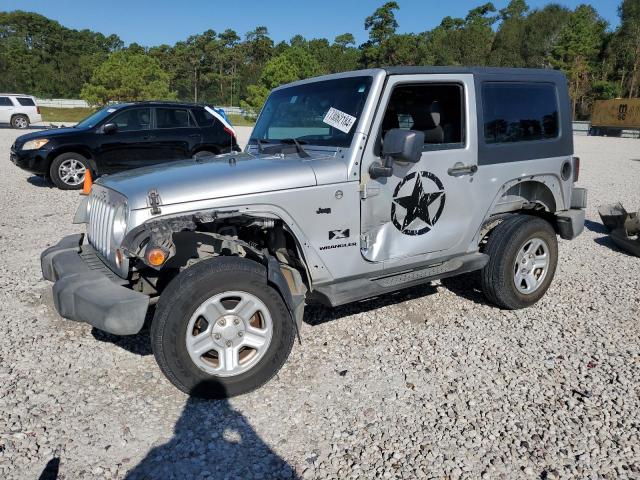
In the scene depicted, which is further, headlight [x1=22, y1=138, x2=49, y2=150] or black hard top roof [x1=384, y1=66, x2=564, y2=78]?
headlight [x1=22, y1=138, x2=49, y2=150]

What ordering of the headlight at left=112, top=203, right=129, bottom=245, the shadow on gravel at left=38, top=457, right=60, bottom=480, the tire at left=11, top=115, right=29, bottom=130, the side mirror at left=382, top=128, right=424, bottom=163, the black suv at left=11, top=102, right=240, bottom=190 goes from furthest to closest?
the tire at left=11, top=115, right=29, bottom=130 → the black suv at left=11, top=102, right=240, bottom=190 → the side mirror at left=382, top=128, right=424, bottom=163 → the headlight at left=112, top=203, right=129, bottom=245 → the shadow on gravel at left=38, top=457, right=60, bottom=480

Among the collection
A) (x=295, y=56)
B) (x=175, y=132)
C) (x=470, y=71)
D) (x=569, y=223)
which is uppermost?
(x=295, y=56)

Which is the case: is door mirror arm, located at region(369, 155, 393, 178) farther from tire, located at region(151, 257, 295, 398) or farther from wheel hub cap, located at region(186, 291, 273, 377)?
wheel hub cap, located at region(186, 291, 273, 377)

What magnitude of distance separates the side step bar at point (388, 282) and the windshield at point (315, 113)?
3.44ft

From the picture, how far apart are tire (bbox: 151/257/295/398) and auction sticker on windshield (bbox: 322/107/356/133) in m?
1.23

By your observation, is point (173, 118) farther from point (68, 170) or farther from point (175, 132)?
point (68, 170)

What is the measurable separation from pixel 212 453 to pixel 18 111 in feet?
102

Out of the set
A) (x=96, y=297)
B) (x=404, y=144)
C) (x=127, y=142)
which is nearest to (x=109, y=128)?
(x=127, y=142)

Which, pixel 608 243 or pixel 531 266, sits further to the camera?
pixel 608 243

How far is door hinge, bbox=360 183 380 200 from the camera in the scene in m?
3.73

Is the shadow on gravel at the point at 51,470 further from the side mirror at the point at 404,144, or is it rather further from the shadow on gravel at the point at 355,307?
the side mirror at the point at 404,144

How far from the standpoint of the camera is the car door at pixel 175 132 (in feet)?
35.8

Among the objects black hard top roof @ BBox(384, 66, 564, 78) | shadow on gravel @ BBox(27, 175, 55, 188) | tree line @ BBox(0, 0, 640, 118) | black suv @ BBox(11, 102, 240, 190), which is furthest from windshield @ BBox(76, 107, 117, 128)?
tree line @ BBox(0, 0, 640, 118)

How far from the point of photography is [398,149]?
355 centimetres
